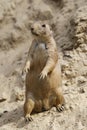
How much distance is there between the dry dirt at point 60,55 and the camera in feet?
16.1

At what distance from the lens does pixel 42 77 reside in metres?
4.83

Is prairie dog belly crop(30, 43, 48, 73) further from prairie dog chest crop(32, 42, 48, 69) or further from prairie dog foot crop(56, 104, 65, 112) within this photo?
prairie dog foot crop(56, 104, 65, 112)

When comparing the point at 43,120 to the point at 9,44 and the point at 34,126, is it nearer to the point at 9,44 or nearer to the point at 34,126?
the point at 34,126

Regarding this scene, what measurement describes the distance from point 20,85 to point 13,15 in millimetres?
1917

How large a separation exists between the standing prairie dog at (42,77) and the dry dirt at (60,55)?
0.41 ft

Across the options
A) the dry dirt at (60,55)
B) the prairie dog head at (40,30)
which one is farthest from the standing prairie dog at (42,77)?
the dry dirt at (60,55)

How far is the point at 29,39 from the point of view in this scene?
24.5 ft

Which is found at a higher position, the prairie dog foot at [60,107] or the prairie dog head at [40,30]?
the prairie dog head at [40,30]

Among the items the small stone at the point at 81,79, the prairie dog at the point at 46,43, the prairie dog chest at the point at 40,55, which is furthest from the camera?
the small stone at the point at 81,79

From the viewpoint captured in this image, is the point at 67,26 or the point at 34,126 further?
the point at 67,26

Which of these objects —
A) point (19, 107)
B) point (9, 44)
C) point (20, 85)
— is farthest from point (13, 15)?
point (19, 107)

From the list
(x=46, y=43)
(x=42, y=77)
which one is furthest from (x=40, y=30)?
(x=42, y=77)

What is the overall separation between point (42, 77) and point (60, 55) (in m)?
1.70

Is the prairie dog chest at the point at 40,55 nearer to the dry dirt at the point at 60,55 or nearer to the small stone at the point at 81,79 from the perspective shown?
the dry dirt at the point at 60,55
